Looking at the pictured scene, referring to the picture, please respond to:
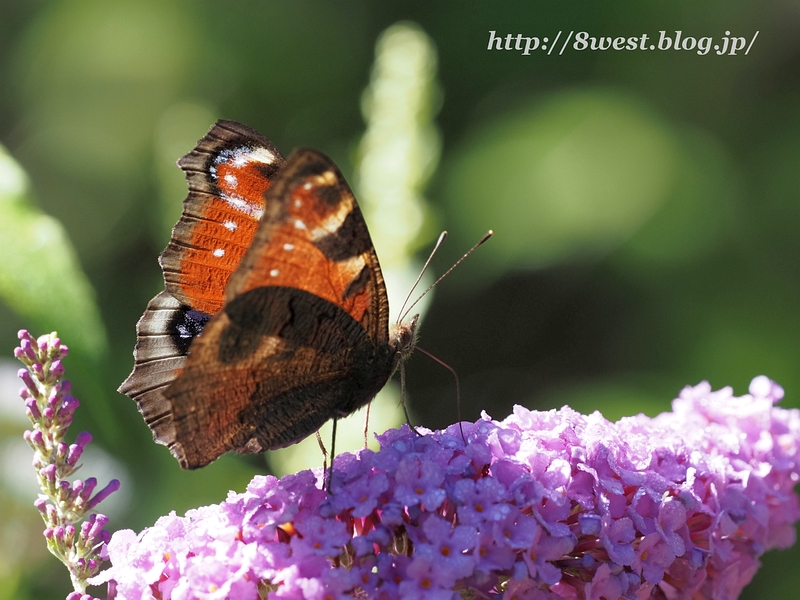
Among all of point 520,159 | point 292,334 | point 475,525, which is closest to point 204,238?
point 292,334

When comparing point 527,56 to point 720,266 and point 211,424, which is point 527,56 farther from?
point 211,424

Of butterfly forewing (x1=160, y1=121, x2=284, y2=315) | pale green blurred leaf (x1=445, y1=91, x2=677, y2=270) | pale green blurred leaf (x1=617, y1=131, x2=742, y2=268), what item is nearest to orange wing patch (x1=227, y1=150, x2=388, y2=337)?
butterfly forewing (x1=160, y1=121, x2=284, y2=315)

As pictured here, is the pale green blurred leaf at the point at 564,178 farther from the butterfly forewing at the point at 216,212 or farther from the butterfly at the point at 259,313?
the butterfly forewing at the point at 216,212

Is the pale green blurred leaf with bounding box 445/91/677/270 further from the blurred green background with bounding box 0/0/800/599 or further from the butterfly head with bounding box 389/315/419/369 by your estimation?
the butterfly head with bounding box 389/315/419/369

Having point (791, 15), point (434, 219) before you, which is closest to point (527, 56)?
point (791, 15)

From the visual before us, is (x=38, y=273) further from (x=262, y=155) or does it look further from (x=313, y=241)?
(x=313, y=241)

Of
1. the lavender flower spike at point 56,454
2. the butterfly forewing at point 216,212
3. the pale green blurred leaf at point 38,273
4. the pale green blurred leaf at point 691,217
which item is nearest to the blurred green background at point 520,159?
the pale green blurred leaf at point 691,217
